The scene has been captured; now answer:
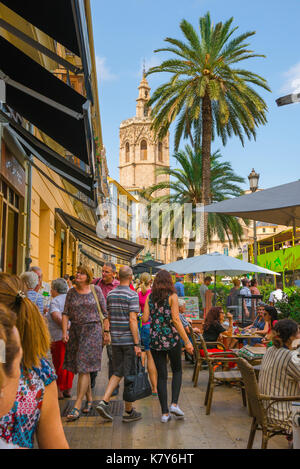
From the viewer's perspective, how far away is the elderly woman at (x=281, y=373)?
4207 millimetres

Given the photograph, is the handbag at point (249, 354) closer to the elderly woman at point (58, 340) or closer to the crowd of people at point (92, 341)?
the crowd of people at point (92, 341)

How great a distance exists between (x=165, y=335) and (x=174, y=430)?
41.2 inches

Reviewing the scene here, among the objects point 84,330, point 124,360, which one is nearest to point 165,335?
point 124,360

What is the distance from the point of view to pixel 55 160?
271 inches

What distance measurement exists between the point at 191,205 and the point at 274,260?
722 cm

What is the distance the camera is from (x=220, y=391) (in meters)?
7.42

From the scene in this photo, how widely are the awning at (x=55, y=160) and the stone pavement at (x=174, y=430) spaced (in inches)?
126

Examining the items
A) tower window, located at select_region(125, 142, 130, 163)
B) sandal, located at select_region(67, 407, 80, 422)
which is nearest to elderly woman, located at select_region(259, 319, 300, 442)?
sandal, located at select_region(67, 407, 80, 422)

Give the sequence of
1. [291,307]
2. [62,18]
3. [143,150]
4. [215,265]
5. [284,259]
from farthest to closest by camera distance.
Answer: [143,150] < [284,259] < [215,265] < [291,307] < [62,18]

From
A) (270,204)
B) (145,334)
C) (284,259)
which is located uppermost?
(284,259)

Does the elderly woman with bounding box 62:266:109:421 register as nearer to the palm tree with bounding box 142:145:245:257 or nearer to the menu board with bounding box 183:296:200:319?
the menu board with bounding box 183:296:200:319

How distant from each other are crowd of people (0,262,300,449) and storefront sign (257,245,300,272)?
34.8ft

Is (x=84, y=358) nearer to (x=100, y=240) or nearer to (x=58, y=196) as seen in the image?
(x=58, y=196)

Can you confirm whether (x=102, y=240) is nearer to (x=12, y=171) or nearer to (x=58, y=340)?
(x=12, y=171)
